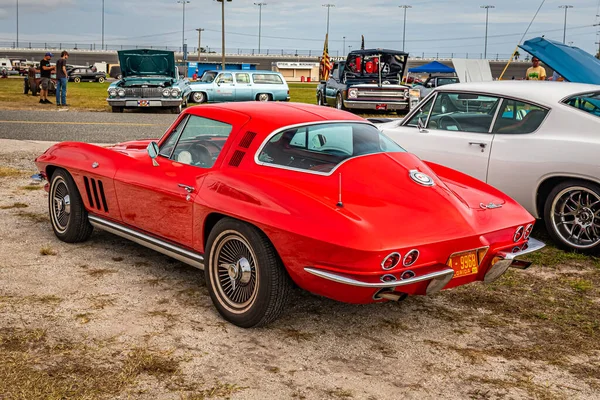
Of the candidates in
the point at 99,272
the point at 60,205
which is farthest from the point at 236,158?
the point at 60,205

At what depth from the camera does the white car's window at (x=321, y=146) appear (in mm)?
4504

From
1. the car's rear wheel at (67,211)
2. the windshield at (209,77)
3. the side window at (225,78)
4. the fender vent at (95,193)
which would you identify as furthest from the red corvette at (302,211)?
the windshield at (209,77)

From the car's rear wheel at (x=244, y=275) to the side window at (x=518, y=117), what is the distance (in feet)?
11.3

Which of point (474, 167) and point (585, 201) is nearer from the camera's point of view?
point (585, 201)

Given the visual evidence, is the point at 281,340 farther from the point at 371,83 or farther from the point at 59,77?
the point at 59,77

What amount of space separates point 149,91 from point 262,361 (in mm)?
18691

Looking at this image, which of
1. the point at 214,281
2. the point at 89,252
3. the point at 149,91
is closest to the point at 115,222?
the point at 89,252

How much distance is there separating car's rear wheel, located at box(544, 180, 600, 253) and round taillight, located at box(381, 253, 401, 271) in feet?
9.52

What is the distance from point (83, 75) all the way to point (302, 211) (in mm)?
60329

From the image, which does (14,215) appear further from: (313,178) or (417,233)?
(417,233)

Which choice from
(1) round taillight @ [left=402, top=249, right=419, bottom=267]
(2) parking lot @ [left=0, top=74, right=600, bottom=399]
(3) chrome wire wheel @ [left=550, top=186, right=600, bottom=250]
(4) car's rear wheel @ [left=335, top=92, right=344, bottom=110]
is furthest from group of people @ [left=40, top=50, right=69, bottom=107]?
(1) round taillight @ [left=402, top=249, right=419, bottom=267]

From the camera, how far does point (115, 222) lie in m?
5.59

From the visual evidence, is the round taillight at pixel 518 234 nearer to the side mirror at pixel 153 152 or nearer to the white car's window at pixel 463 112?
the white car's window at pixel 463 112

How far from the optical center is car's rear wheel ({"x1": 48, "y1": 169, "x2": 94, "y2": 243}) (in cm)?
598
